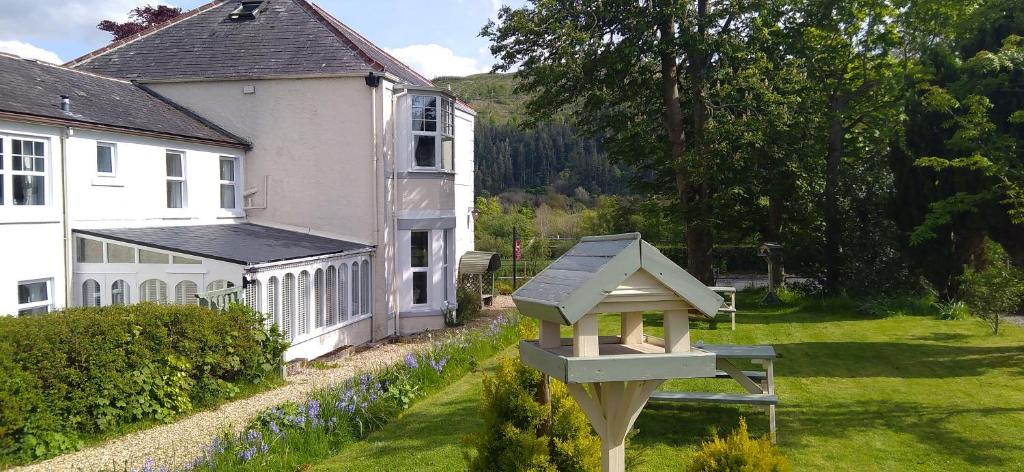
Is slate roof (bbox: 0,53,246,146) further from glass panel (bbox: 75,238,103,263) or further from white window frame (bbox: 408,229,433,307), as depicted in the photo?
white window frame (bbox: 408,229,433,307)

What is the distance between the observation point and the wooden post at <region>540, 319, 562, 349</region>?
5.06 meters

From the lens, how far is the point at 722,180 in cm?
1903

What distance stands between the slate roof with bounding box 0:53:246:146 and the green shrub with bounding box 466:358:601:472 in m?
10.3

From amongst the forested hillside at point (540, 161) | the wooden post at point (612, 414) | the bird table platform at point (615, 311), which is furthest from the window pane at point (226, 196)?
the forested hillside at point (540, 161)

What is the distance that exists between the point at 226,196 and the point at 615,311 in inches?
614

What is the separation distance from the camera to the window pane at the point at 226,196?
18030 mm

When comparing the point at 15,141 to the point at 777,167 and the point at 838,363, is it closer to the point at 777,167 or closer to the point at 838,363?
the point at 838,363

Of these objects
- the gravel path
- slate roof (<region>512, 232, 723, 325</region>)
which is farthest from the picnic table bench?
the gravel path

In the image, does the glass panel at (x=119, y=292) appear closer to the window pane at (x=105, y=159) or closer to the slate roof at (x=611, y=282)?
the window pane at (x=105, y=159)

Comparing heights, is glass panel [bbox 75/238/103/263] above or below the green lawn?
above

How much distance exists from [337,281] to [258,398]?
528 centimetres

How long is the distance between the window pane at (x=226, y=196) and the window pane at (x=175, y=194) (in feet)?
4.92

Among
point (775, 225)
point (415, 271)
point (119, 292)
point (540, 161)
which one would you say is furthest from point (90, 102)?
point (540, 161)

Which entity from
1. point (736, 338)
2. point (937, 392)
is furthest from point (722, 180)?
point (937, 392)
